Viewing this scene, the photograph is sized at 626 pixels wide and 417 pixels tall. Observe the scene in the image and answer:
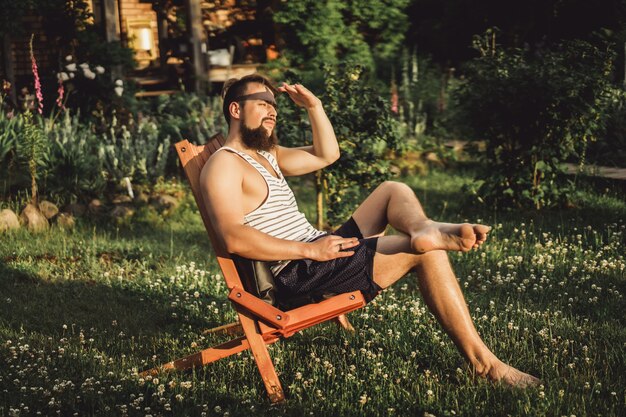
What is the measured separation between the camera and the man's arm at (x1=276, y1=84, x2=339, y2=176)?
4.57 metres

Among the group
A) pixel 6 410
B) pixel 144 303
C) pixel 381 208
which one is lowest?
pixel 144 303

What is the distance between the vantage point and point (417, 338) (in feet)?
15.0

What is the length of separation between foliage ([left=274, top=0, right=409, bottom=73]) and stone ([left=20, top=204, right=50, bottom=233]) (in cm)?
578

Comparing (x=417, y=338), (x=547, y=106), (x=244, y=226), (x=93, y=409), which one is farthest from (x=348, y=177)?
(x=93, y=409)

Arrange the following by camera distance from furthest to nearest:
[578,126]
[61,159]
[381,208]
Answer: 1. [61,159]
2. [578,126]
3. [381,208]

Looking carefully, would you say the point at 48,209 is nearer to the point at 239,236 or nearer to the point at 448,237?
the point at 239,236

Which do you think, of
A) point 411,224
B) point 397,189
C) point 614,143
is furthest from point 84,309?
point 614,143

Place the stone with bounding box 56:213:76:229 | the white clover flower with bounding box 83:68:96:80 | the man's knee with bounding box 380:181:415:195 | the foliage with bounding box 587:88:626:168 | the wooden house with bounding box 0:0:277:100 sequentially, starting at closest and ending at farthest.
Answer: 1. the man's knee with bounding box 380:181:415:195
2. the stone with bounding box 56:213:76:229
3. the foliage with bounding box 587:88:626:168
4. the white clover flower with bounding box 83:68:96:80
5. the wooden house with bounding box 0:0:277:100

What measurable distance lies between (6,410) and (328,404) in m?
1.47

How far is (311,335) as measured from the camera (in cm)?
484

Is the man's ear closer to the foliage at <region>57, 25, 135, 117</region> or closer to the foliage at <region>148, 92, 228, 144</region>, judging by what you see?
the foliage at <region>148, 92, 228, 144</region>

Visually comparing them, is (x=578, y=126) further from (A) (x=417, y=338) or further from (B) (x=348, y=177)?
(A) (x=417, y=338)

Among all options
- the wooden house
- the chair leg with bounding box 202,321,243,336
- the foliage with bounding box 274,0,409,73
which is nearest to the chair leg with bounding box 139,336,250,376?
the chair leg with bounding box 202,321,243,336

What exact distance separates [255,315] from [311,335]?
970 mm
